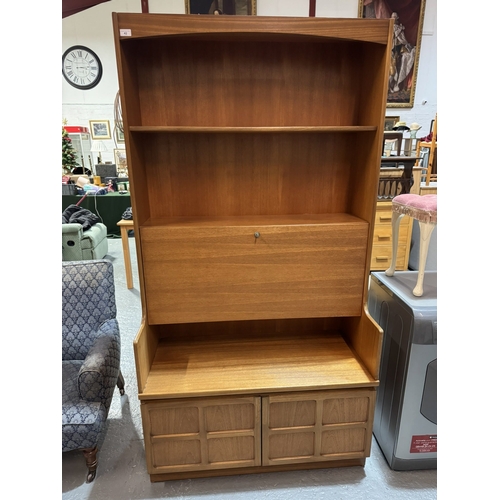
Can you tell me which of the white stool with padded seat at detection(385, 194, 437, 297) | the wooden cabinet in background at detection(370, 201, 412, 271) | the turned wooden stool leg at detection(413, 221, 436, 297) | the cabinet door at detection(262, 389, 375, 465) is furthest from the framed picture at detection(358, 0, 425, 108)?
the cabinet door at detection(262, 389, 375, 465)

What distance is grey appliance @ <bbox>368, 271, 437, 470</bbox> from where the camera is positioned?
147cm

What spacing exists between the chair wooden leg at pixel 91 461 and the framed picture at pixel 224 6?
5.35 meters

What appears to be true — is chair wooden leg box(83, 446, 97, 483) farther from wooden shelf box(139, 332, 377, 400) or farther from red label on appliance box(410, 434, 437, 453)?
red label on appliance box(410, 434, 437, 453)

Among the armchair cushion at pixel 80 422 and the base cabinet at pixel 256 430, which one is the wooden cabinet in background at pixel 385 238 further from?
the armchair cushion at pixel 80 422

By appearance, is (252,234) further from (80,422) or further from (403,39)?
(403,39)

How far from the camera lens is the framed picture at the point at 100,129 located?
605 centimetres

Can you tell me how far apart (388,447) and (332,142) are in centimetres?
153

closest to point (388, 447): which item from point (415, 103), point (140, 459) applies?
point (140, 459)

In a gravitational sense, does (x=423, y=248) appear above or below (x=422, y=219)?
below

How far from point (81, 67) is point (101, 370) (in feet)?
19.4

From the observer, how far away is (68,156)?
5.55m

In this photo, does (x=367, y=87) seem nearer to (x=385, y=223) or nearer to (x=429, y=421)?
(x=429, y=421)

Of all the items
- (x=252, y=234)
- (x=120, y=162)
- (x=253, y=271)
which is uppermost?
(x=120, y=162)

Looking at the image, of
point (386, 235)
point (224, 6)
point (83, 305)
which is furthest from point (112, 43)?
point (83, 305)
